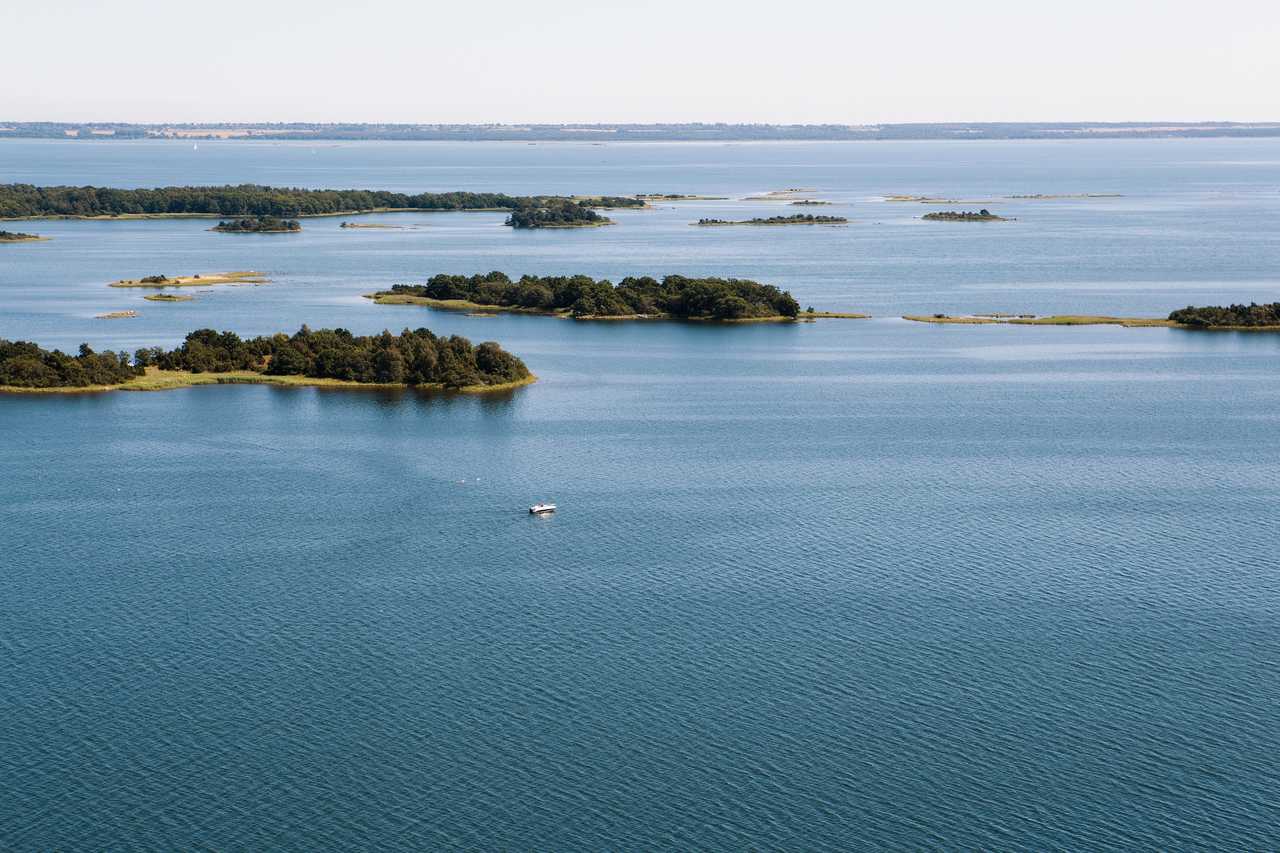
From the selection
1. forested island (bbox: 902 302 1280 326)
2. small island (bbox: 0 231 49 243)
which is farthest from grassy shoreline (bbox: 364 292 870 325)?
small island (bbox: 0 231 49 243)

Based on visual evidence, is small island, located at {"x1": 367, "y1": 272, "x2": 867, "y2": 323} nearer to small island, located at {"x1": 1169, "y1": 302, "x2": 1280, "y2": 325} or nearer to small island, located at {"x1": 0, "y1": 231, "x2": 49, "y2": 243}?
small island, located at {"x1": 1169, "y1": 302, "x2": 1280, "y2": 325}

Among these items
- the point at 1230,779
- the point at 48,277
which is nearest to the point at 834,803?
the point at 1230,779

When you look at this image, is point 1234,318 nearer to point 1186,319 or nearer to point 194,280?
point 1186,319

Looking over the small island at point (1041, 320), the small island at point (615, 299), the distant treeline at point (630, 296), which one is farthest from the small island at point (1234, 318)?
the distant treeline at point (630, 296)

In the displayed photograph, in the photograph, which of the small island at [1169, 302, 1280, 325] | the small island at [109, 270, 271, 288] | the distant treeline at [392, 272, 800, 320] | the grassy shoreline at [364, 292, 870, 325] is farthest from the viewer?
the small island at [109, 270, 271, 288]

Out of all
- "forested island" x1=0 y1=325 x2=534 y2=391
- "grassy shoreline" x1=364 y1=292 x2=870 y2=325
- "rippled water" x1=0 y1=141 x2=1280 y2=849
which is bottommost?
"rippled water" x1=0 y1=141 x2=1280 y2=849
